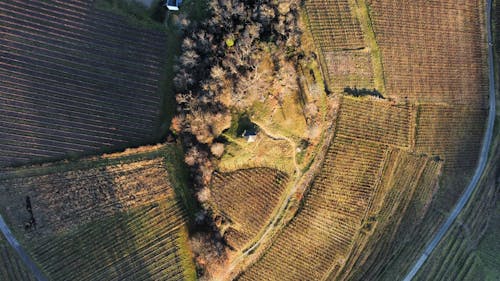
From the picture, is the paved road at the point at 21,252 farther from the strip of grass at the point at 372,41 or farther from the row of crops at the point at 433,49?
the row of crops at the point at 433,49

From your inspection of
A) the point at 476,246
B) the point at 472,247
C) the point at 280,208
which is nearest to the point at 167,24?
the point at 280,208

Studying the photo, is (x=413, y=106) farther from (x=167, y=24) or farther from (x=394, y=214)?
(x=167, y=24)

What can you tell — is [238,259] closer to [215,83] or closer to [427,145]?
[215,83]

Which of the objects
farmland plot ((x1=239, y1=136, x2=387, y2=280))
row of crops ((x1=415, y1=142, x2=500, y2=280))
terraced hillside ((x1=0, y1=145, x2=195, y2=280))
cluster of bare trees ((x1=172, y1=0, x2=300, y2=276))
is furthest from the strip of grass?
terraced hillside ((x1=0, y1=145, x2=195, y2=280))

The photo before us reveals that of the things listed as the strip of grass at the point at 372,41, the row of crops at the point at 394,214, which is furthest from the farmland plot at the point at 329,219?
the strip of grass at the point at 372,41

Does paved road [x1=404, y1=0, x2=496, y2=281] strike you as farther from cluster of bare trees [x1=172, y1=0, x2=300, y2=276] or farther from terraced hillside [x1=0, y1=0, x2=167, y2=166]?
terraced hillside [x1=0, y1=0, x2=167, y2=166]

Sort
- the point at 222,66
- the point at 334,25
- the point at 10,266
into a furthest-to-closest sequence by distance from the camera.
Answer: the point at 334,25
the point at 222,66
the point at 10,266

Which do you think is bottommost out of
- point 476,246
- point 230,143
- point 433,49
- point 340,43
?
point 476,246
